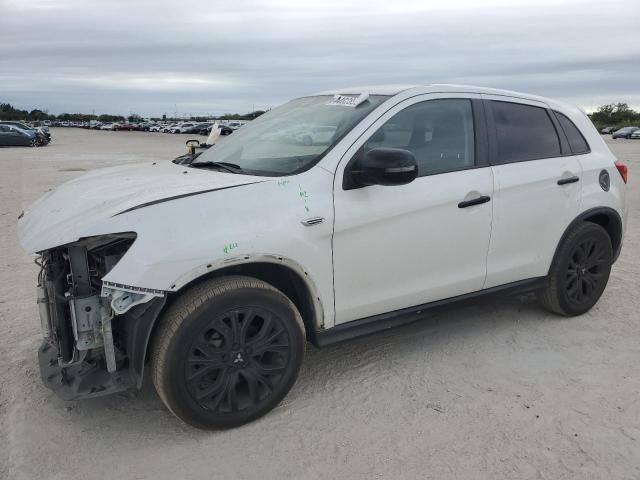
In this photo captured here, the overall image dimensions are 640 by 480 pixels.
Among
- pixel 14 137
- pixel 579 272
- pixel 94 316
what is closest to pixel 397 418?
pixel 94 316

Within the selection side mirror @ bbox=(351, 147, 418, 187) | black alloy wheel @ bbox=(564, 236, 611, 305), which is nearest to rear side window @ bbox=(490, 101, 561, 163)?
black alloy wheel @ bbox=(564, 236, 611, 305)

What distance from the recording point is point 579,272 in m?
4.59

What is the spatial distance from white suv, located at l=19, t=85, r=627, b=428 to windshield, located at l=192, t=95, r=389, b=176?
0.06ft

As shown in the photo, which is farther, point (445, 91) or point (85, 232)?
point (445, 91)

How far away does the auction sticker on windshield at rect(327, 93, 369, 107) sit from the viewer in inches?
143

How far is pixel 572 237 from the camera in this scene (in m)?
4.38

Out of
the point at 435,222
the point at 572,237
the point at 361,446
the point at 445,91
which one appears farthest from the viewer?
the point at 572,237

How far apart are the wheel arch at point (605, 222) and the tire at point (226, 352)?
2334 mm

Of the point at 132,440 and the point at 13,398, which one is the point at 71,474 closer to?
the point at 132,440

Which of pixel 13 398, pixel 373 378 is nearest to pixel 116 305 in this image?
pixel 13 398

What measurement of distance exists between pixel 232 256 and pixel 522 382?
6.65ft

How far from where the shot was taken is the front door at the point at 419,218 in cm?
328

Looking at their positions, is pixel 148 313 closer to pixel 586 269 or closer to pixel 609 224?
pixel 586 269

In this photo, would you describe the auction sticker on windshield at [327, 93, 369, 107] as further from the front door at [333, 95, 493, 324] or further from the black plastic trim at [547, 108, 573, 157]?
the black plastic trim at [547, 108, 573, 157]
